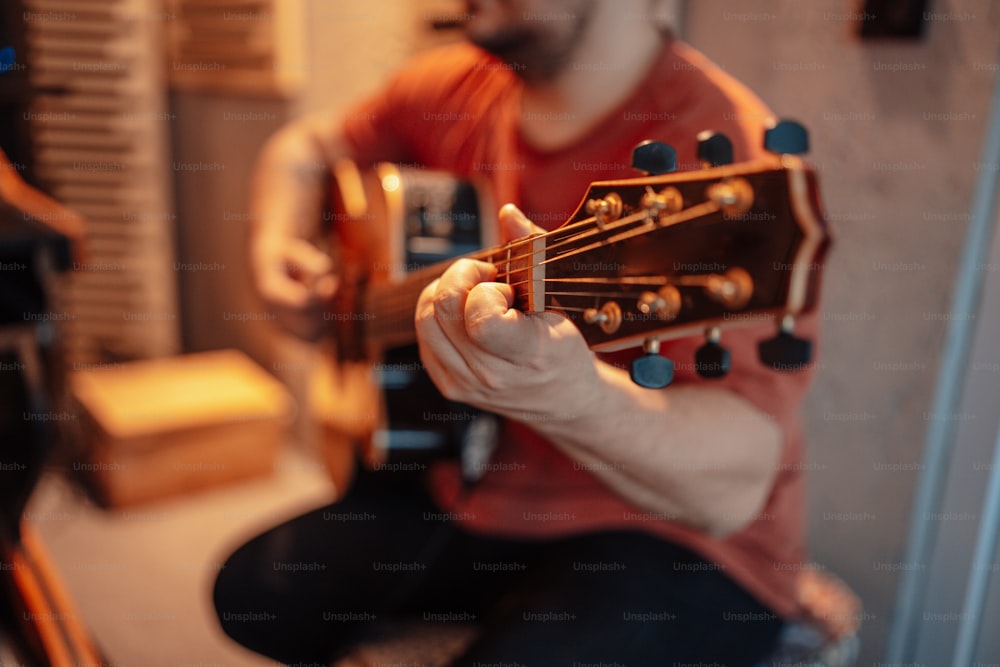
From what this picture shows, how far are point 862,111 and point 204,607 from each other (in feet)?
5.03

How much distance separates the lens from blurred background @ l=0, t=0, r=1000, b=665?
3.11 ft

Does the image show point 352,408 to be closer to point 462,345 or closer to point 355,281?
point 355,281

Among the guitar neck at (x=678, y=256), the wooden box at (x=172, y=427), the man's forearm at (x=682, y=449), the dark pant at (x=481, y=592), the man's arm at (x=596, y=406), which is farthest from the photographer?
the wooden box at (x=172, y=427)

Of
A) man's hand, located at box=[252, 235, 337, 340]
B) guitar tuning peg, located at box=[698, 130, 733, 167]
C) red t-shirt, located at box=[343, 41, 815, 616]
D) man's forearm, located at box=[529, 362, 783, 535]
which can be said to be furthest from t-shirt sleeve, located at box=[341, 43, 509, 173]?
guitar tuning peg, located at box=[698, 130, 733, 167]

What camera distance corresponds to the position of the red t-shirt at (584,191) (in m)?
0.71

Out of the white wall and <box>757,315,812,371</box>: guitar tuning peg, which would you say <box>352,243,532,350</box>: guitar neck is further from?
the white wall

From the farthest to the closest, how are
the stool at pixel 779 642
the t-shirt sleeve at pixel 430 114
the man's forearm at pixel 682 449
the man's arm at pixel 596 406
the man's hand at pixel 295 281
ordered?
the man's hand at pixel 295 281
the t-shirt sleeve at pixel 430 114
the stool at pixel 779 642
the man's forearm at pixel 682 449
the man's arm at pixel 596 406

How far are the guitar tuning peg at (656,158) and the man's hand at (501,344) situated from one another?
101mm

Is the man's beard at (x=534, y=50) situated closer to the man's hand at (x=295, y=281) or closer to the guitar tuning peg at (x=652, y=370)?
the guitar tuning peg at (x=652, y=370)

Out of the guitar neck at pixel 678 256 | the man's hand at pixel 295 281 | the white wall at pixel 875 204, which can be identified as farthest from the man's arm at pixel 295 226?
the guitar neck at pixel 678 256

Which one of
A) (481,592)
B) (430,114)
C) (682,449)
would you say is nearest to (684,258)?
(682,449)

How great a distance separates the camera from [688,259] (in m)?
0.46

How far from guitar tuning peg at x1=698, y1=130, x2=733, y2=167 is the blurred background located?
56cm

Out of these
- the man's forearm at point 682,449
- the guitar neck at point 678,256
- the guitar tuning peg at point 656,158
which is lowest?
the man's forearm at point 682,449
